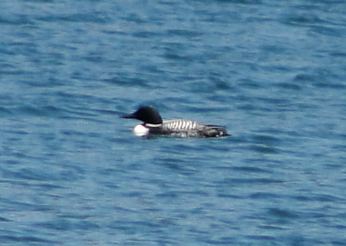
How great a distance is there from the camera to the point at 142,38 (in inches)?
779

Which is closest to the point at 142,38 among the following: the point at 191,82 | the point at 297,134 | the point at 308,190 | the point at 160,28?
the point at 160,28

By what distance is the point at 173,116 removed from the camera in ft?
51.4

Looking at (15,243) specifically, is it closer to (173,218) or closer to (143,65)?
(173,218)

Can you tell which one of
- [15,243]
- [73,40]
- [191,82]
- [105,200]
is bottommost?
[15,243]

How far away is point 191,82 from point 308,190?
216 inches

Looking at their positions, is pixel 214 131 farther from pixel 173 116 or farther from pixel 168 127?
pixel 173 116

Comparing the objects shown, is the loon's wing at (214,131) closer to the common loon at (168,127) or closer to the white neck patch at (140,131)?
the common loon at (168,127)

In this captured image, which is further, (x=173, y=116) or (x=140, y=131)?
(x=173, y=116)

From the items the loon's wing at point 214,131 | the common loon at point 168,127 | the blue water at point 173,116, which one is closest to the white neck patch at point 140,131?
the common loon at point 168,127

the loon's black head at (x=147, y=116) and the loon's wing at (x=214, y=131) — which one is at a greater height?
the loon's black head at (x=147, y=116)

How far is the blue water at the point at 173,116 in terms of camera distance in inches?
413

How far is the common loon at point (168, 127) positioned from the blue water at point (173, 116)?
0.10m

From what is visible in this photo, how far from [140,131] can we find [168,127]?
0.34 m

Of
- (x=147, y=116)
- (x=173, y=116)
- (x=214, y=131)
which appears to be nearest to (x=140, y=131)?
Result: (x=147, y=116)
